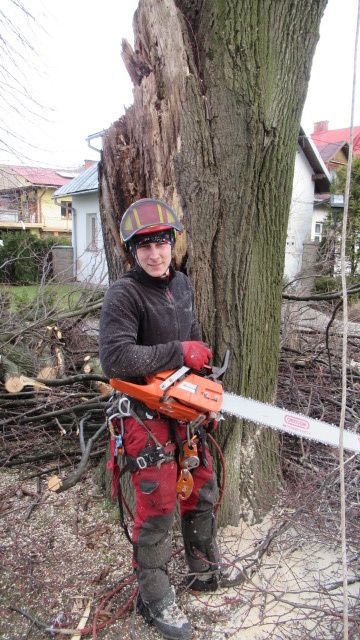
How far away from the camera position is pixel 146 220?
201 centimetres

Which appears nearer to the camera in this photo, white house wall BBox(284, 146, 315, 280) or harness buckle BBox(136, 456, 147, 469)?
harness buckle BBox(136, 456, 147, 469)

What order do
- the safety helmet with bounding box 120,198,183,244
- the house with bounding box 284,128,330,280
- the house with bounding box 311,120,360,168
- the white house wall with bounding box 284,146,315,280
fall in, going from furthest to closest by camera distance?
the house with bounding box 311,120,360,168
the white house wall with bounding box 284,146,315,280
the house with bounding box 284,128,330,280
the safety helmet with bounding box 120,198,183,244

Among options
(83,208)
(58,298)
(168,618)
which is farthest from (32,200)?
(168,618)

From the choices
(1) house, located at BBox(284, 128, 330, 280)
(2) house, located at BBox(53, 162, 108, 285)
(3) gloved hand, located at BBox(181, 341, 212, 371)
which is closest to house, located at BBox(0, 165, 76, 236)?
(2) house, located at BBox(53, 162, 108, 285)

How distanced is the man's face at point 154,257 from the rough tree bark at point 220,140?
1.25ft

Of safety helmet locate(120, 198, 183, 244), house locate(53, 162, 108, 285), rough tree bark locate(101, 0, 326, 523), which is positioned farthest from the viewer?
house locate(53, 162, 108, 285)

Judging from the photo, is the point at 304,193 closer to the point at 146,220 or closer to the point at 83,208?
the point at 83,208

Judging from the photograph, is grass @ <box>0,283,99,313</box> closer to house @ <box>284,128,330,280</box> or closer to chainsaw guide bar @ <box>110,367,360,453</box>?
chainsaw guide bar @ <box>110,367,360,453</box>

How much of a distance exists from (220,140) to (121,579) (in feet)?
7.59

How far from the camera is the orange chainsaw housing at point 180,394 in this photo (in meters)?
1.89

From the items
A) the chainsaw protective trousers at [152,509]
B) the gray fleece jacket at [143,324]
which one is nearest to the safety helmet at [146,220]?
the gray fleece jacket at [143,324]

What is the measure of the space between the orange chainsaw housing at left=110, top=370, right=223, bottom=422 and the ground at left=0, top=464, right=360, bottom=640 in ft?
3.10

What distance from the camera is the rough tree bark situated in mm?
2289

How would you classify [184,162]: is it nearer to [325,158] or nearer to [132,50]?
[132,50]
